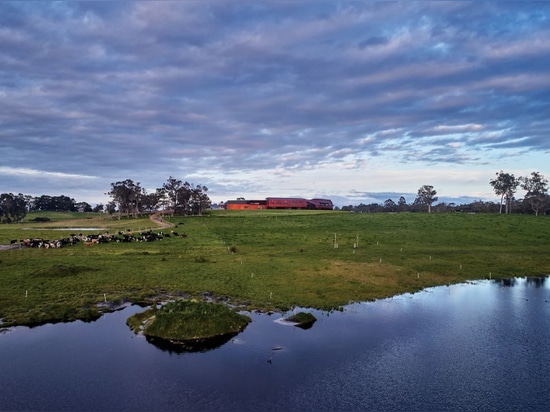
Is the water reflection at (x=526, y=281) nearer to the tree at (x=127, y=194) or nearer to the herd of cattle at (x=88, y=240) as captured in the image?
the herd of cattle at (x=88, y=240)

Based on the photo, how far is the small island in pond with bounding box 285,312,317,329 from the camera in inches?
1180

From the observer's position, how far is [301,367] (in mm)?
22609

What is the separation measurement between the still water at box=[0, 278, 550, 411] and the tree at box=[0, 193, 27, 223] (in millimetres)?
169625

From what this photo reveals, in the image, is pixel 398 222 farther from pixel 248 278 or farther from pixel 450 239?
pixel 248 278

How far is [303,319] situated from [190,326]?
8.33m

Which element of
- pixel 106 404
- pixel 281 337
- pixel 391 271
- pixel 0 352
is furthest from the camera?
pixel 391 271

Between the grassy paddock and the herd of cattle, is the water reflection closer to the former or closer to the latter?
the grassy paddock

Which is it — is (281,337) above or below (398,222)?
below

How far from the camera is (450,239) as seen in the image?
7738 centimetres

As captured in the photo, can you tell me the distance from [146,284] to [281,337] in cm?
1947

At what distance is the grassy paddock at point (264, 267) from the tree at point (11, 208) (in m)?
113

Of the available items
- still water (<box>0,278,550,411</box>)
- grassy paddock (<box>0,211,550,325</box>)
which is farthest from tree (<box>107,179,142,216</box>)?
still water (<box>0,278,550,411</box>)

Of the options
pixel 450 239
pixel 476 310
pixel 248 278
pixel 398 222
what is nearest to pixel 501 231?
pixel 450 239

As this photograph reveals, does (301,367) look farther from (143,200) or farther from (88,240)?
(143,200)
